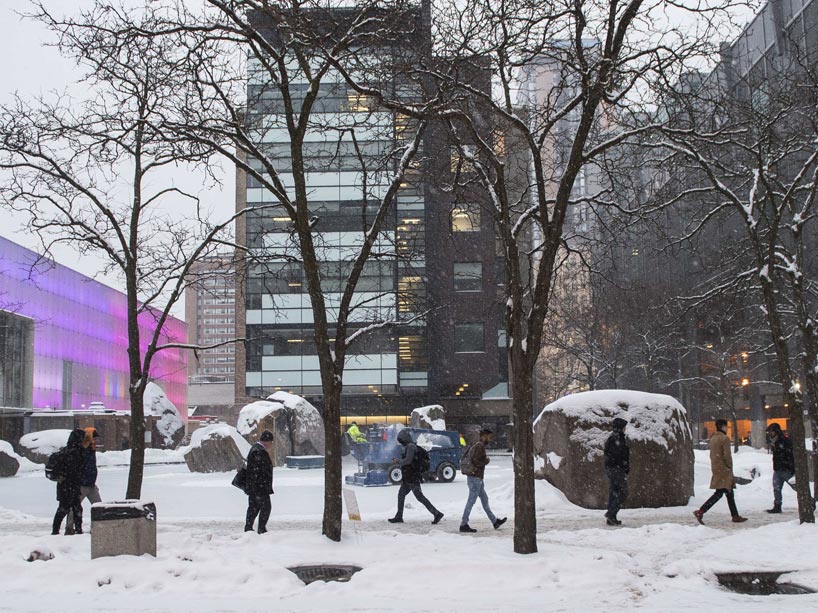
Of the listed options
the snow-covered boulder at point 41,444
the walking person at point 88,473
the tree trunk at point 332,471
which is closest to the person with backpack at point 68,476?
the walking person at point 88,473

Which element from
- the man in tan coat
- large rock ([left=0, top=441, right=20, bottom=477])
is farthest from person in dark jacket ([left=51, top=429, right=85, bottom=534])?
large rock ([left=0, top=441, right=20, bottom=477])

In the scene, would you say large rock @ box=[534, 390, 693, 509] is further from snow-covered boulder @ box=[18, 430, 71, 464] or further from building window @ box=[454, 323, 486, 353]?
building window @ box=[454, 323, 486, 353]

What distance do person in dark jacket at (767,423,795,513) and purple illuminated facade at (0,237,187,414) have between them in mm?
48867

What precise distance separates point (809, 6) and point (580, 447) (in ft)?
115

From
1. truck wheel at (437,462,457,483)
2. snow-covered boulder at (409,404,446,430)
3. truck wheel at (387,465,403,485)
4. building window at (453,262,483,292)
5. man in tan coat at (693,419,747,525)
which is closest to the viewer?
man in tan coat at (693,419,747,525)

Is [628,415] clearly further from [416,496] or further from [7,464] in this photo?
[7,464]

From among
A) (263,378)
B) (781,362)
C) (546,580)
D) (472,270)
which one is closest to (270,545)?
(546,580)

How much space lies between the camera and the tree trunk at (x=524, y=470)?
9891 millimetres

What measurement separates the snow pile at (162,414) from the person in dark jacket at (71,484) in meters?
39.4

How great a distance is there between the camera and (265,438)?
499 inches

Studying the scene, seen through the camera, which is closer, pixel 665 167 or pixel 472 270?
pixel 665 167

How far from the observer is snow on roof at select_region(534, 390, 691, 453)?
15.5 meters

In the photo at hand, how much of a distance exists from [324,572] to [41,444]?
3128 centimetres

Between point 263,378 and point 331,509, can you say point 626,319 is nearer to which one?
point 263,378
